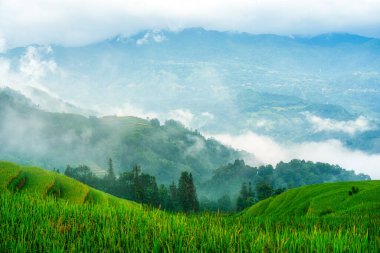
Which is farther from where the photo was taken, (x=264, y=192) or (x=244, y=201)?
(x=244, y=201)

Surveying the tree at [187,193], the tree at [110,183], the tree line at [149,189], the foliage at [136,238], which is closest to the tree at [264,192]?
the tree line at [149,189]

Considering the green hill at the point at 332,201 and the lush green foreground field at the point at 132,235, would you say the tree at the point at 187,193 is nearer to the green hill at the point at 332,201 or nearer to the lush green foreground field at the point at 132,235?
the green hill at the point at 332,201

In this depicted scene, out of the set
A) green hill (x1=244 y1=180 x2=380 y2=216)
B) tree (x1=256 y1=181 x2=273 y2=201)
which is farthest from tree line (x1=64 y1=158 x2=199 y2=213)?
green hill (x1=244 y1=180 x2=380 y2=216)

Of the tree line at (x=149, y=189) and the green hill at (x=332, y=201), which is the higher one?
the tree line at (x=149, y=189)

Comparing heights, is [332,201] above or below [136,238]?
above

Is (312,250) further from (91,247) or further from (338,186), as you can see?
(338,186)

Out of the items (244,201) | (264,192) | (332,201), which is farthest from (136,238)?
(244,201)

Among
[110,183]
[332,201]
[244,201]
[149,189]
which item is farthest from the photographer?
[110,183]

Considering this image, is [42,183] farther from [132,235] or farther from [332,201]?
[332,201]

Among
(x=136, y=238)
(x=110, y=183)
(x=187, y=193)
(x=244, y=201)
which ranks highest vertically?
(x=110, y=183)

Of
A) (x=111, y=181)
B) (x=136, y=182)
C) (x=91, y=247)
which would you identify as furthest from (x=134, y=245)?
(x=111, y=181)

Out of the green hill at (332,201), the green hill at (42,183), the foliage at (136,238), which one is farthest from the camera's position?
the green hill at (332,201)

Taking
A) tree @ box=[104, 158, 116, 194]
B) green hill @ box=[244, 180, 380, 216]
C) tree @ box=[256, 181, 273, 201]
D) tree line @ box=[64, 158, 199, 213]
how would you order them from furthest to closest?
tree @ box=[104, 158, 116, 194]
tree @ box=[256, 181, 273, 201]
tree line @ box=[64, 158, 199, 213]
green hill @ box=[244, 180, 380, 216]

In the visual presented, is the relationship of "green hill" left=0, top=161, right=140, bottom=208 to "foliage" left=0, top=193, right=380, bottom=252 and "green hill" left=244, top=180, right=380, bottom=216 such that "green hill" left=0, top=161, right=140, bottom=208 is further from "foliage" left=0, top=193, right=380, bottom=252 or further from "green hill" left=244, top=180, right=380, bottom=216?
"green hill" left=244, top=180, right=380, bottom=216
